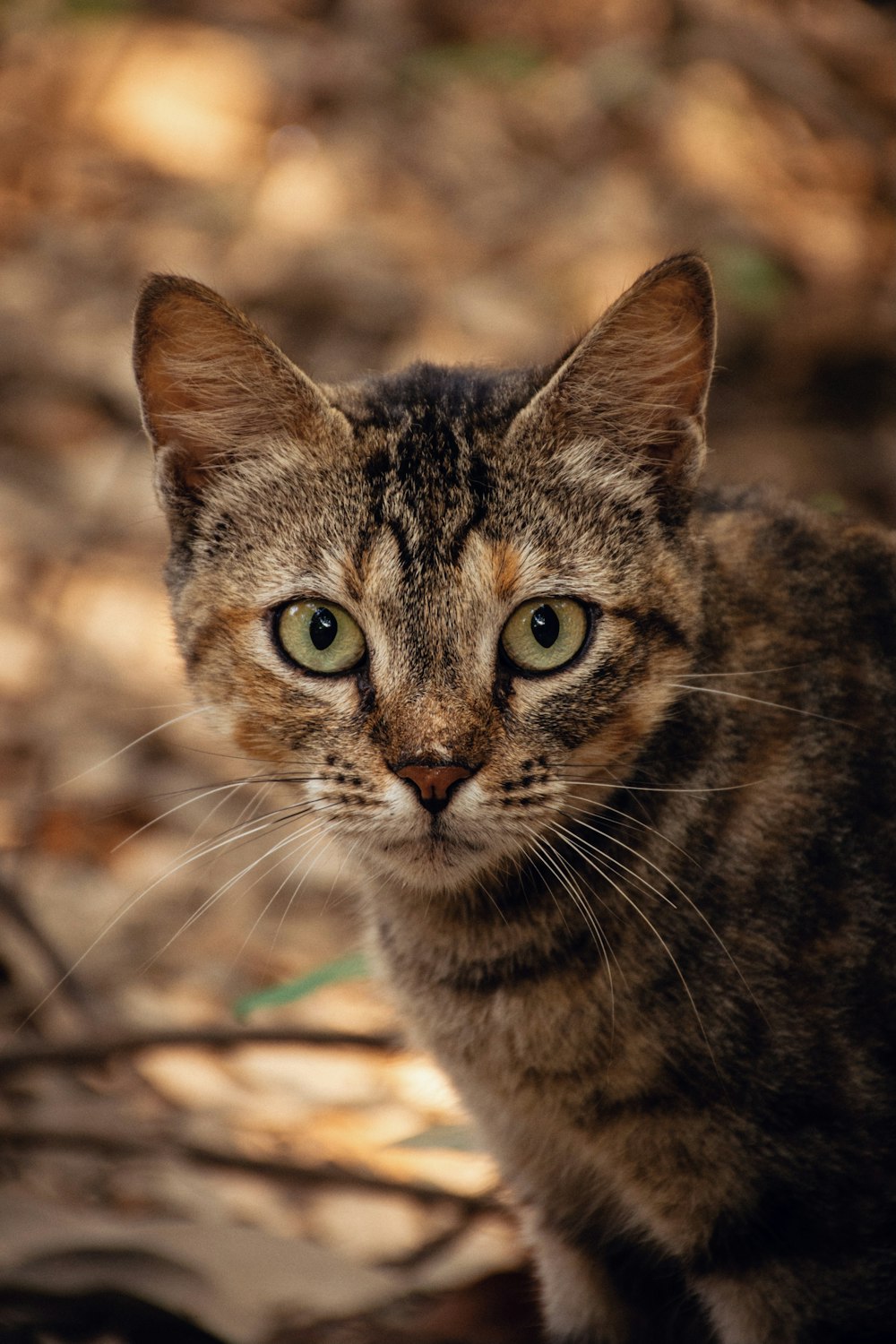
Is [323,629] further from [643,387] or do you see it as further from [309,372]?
[309,372]

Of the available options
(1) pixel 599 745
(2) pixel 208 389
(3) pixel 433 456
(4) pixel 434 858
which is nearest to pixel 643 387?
(3) pixel 433 456

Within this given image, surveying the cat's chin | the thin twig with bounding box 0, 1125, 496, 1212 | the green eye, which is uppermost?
the green eye

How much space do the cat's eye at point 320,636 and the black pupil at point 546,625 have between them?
0.94ft

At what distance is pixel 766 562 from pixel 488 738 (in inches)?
28.5

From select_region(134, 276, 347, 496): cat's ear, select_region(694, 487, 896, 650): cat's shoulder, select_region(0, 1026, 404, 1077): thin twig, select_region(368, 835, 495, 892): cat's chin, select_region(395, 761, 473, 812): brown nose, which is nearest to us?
select_region(395, 761, 473, 812): brown nose

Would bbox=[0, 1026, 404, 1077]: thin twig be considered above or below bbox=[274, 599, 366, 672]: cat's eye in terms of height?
below

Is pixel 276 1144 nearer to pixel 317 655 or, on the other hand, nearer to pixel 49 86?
pixel 317 655

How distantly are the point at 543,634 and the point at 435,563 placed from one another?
0.21m

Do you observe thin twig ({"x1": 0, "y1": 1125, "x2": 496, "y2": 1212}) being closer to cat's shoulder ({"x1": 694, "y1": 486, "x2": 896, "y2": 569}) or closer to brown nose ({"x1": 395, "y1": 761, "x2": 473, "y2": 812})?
brown nose ({"x1": 395, "y1": 761, "x2": 473, "y2": 812})

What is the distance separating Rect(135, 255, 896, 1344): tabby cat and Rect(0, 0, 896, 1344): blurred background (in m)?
0.29

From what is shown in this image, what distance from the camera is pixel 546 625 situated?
227 cm

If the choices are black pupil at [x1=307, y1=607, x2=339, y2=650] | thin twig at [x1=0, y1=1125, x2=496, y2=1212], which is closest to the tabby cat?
black pupil at [x1=307, y1=607, x2=339, y2=650]

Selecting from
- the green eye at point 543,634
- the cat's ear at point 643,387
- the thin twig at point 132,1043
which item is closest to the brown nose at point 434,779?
the green eye at point 543,634

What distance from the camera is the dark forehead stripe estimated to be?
7.52ft
